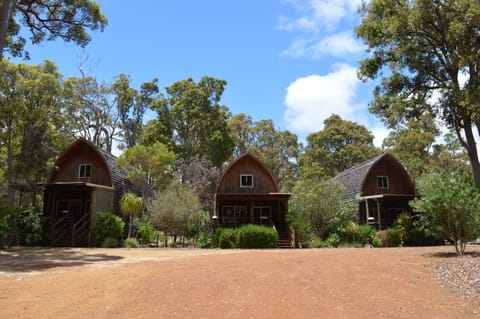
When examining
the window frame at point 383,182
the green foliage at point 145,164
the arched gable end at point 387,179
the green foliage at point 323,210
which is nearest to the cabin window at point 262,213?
the green foliage at point 323,210

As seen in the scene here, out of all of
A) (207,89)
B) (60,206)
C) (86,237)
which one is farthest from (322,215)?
(207,89)

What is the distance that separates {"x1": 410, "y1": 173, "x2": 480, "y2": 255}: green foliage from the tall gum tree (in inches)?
197

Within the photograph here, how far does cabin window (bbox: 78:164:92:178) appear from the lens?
2597cm

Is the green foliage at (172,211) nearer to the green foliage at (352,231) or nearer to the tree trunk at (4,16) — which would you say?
the green foliage at (352,231)

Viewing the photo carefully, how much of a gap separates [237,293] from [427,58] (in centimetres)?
1685

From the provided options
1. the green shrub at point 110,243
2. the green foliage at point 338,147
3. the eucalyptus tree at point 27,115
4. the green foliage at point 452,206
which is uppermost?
the green foliage at point 338,147

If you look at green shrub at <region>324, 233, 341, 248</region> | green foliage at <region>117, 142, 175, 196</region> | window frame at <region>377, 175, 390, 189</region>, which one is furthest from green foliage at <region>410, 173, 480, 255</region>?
green foliage at <region>117, 142, 175, 196</region>

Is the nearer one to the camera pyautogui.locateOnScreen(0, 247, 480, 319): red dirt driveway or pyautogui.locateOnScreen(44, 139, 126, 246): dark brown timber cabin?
pyautogui.locateOnScreen(0, 247, 480, 319): red dirt driveway

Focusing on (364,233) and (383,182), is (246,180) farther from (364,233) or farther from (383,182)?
(383,182)

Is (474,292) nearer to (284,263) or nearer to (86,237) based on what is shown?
(284,263)

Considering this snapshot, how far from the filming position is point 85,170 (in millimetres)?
26062

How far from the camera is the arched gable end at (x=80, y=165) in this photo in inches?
1015

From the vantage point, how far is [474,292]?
800cm

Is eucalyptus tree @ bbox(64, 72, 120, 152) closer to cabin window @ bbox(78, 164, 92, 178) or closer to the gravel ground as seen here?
cabin window @ bbox(78, 164, 92, 178)
